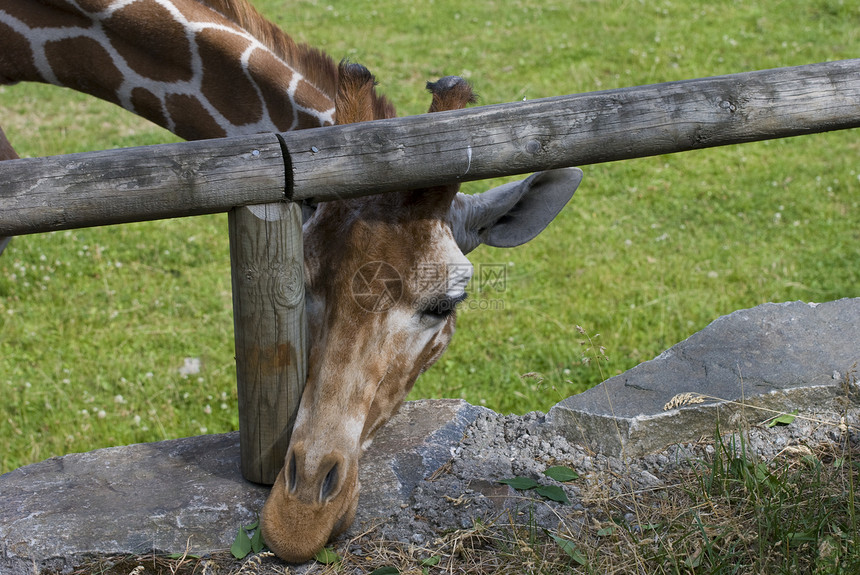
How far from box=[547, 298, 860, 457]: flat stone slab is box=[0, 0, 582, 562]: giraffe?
0.72 metres

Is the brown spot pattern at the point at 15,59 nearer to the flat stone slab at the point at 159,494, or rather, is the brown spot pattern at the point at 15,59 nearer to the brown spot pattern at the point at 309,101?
the brown spot pattern at the point at 309,101

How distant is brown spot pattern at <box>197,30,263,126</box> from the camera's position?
3.12 metres

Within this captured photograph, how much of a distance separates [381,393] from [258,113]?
1.31 m

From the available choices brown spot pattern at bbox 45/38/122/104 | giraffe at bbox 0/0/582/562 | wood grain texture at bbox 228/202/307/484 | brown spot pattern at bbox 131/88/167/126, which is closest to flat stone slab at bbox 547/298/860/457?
giraffe at bbox 0/0/582/562

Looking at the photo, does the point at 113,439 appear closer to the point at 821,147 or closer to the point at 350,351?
the point at 350,351

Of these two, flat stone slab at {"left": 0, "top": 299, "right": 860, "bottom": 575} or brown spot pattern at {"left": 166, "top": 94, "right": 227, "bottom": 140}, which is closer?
flat stone slab at {"left": 0, "top": 299, "right": 860, "bottom": 575}

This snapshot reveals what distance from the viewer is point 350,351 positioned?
2.47 meters

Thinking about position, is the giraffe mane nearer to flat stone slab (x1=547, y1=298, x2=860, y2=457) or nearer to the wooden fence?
the wooden fence

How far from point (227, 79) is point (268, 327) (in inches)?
47.6

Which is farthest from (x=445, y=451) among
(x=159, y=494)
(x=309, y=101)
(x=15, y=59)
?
(x=15, y=59)

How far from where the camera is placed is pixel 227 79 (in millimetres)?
3160

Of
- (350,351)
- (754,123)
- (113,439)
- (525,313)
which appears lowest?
(113,439)

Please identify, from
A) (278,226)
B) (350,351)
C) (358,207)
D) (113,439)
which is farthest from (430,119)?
(113,439)

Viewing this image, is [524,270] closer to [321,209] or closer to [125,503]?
[321,209]
